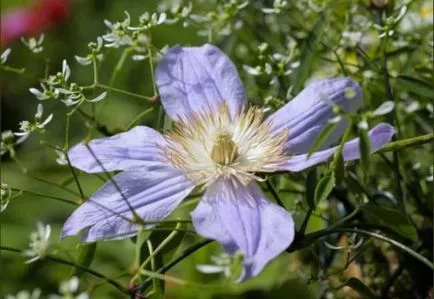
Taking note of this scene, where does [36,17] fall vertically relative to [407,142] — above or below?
below

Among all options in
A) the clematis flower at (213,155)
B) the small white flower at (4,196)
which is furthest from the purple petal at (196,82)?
the small white flower at (4,196)

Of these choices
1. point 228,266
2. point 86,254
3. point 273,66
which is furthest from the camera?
point 273,66

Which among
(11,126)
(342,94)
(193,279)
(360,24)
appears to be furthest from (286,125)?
(11,126)

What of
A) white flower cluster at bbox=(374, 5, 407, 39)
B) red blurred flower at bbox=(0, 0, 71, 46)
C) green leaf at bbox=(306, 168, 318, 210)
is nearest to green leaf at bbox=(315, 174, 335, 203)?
green leaf at bbox=(306, 168, 318, 210)

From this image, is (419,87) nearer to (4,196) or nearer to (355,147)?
(355,147)

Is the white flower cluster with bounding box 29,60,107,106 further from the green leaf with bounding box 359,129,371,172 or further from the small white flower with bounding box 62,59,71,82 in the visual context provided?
the green leaf with bounding box 359,129,371,172

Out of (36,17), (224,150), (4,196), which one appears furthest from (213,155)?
(36,17)
